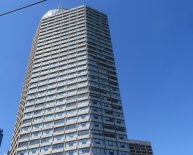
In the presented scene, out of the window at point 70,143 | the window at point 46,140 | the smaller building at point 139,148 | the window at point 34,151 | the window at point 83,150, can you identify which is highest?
the smaller building at point 139,148

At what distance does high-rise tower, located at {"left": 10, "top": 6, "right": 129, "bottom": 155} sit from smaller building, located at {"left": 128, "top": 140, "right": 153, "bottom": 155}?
44697 mm

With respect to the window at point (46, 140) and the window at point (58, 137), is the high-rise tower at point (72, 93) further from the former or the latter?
the window at point (46, 140)

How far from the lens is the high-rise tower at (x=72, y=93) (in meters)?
78.3

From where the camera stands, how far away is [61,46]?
10819 cm

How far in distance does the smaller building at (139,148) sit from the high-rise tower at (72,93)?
44697 mm

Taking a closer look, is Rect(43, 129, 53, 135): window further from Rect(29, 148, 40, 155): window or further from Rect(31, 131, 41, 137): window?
Rect(29, 148, 40, 155): window

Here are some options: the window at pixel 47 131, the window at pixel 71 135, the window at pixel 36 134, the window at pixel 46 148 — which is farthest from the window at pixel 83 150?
the window at pixel 36 134

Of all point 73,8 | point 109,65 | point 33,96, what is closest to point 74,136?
point 33,96

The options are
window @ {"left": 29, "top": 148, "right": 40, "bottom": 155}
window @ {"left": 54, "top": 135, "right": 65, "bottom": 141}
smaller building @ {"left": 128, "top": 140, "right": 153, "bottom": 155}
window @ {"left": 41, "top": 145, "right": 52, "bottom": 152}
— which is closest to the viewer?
window @ {"left": 41, "top": 145, "right": 52, "bottom": 152}

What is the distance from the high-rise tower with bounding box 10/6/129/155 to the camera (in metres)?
78.3

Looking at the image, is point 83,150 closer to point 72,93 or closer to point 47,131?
point 47,131

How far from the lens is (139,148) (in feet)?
424

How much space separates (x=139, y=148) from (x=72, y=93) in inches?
2250

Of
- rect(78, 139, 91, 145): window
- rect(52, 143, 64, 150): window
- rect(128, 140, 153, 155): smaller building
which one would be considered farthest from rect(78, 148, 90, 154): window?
rect(128, 140, 153, 155): smaller building
